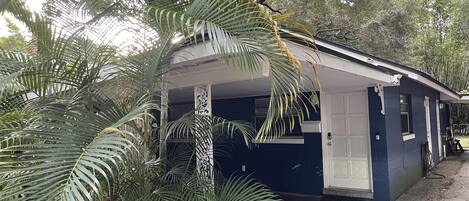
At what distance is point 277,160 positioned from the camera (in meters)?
8.57

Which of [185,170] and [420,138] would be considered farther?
[420,138]

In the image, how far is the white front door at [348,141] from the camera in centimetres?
770

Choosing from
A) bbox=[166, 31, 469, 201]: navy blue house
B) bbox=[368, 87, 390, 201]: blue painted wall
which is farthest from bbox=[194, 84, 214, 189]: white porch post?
bbox=[368, 87, 390, 201]: blue painted wall

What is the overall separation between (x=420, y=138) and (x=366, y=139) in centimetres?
350

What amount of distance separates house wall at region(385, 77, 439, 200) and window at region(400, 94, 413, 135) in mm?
145

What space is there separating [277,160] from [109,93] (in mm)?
5763

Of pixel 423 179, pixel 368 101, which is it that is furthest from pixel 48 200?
pixel 423 179

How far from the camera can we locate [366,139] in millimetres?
7676

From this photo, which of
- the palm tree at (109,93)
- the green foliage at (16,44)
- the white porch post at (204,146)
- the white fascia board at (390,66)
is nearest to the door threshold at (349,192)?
the white fascia board at (390,66)

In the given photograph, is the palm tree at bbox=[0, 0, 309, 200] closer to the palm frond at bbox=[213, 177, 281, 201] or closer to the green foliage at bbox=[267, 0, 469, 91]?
the palm frond at bbox=[213, 177, 281, 201]

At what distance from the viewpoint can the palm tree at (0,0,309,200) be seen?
7.66 ft

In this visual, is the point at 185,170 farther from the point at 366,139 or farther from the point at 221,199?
the point at 366,139

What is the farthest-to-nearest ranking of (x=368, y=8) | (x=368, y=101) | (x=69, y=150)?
(x=368, y=8) < (x=368, y=101) < (x=69, y=150)

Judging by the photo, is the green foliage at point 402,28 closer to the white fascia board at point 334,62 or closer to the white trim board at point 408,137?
the white fascia board at point 334,62
